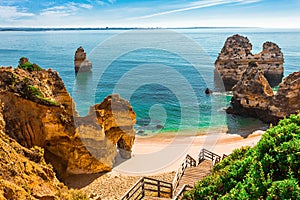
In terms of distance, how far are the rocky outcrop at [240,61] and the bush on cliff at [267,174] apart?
1945 inches

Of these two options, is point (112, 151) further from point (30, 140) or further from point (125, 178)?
point (30, 140)

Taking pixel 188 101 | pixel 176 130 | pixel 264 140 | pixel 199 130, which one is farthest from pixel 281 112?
pixel 264 140

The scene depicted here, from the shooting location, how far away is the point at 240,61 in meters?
58.1

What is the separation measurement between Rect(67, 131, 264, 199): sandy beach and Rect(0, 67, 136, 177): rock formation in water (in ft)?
4.08

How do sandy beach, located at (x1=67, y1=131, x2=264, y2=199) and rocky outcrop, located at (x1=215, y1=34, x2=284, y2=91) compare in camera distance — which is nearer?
sandy beach, located at (x1=67, y1=131, x2=264, y2=199)

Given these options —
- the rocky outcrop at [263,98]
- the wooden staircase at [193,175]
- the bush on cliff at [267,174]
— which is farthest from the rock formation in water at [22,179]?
the rocky outcrop at [263,98]

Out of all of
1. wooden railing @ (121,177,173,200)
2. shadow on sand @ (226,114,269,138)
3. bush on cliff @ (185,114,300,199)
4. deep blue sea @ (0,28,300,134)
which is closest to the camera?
bush on cliff @ (185,114,300,199)

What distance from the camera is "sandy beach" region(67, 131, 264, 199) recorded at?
20344mm

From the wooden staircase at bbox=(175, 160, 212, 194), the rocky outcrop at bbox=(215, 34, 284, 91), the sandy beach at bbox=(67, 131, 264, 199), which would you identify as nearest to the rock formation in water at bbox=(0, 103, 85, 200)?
the wooden staircase at bbox=(175, 160, 212, 194)

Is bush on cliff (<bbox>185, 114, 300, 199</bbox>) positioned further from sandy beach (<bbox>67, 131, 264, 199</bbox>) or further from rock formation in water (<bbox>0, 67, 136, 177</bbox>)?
rock formation in water (<bbox>0, 67, 136, 177</bbox>)

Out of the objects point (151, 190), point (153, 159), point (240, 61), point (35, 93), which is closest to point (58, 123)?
point (35, 93)

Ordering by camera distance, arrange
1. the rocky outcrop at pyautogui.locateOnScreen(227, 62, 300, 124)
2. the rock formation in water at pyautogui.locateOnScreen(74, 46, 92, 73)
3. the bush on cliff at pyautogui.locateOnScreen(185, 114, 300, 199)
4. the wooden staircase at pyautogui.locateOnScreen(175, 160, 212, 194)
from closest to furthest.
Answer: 1. the bush on cliff at pyautogui.locateOnScreen(185, 114, 300, 199)
2. the wooden staircase at pyautogui.locateOnScreen(175, 160, 212, 194)
3. the rocky outcrop at pyautogui.locateOnScreen(227, 62, 300, 124)
4. the rock formation in water at pyautogui.locateOnScreen(74, 46, 92, 73)

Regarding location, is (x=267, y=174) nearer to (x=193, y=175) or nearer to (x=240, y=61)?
(x=193, y=175)

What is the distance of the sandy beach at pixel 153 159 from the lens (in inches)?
801
